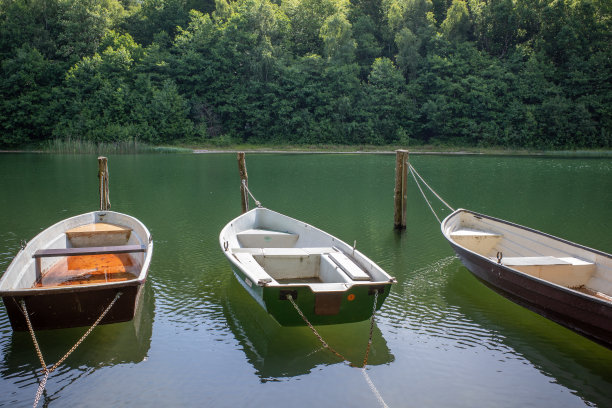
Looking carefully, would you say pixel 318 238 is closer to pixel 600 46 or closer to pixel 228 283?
pixel 228 283

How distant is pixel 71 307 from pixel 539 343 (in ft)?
20.2

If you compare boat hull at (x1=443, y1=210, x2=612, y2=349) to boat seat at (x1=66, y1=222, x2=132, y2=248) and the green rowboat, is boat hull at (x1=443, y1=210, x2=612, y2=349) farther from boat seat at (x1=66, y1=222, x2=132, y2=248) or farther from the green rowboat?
boat seat at (x1=66, y1=222, x2=132, y2=248)

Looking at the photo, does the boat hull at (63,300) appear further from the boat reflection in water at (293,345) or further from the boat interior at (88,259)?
the boat reflection in water at (293,345)

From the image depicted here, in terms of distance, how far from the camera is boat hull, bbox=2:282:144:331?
6258mm

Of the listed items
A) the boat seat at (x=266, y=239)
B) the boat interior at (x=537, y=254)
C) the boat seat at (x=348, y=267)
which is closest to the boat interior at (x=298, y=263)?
the boat seat at (x=348, y=267)

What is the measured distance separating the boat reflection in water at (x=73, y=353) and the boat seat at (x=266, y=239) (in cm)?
282

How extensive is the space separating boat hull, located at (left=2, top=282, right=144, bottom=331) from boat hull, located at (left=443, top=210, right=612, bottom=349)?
5324 mm

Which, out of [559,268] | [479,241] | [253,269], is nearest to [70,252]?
[253,269]

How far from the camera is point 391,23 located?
2104 inches

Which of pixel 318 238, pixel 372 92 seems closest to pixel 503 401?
pixel 318 238

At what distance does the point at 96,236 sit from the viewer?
32.6 feet

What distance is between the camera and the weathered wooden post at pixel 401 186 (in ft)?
43.3

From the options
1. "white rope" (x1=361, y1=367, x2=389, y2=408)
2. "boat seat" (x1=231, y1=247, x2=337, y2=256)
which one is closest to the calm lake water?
"white rope" (x1=361, y1=367, x2=389, y2=408)

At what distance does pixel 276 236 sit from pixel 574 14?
158 ft
